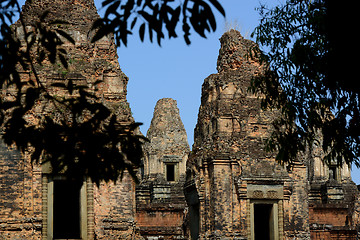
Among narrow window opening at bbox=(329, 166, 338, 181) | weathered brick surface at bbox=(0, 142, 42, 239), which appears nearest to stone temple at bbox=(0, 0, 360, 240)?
weathered brick surface at bbox=(0, 142, 42, 239)

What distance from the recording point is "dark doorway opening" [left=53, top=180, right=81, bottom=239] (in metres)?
15.6

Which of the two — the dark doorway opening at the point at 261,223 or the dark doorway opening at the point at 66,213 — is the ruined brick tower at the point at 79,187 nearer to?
the dark doorway opening at the point at 66,213

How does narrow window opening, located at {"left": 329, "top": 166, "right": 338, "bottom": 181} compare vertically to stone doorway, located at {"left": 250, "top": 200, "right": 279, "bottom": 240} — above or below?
above

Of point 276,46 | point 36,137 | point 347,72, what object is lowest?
point 36,137

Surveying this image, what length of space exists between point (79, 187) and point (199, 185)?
4566 millimetres

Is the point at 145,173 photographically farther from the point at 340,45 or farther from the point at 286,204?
the point at 340,45

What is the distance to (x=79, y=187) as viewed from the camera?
42.9ft

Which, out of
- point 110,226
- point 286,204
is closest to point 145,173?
point 286,204

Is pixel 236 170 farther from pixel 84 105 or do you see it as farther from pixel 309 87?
pixel 84 105

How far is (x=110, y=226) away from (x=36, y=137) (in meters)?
7.38

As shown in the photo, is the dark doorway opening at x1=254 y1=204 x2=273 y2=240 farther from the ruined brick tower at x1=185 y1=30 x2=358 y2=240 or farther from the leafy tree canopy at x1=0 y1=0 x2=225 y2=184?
the leafy tree canopy at x1=0 y1=0 x2=225 y2=184

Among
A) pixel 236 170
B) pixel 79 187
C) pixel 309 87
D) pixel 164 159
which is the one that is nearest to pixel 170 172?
pixel 164 159

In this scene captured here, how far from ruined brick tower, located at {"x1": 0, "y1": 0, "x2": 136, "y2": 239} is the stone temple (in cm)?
2

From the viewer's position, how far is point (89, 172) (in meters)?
5.97
